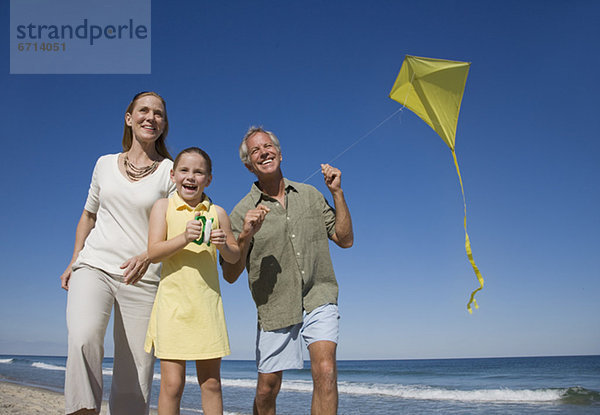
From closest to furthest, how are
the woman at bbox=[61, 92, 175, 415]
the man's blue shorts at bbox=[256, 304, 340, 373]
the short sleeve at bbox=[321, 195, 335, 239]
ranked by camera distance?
→ the woman at bbox=[61, 92, 175, 415] < the man's blue shorts at bbox=[256, 304, 340, 373] < the short sleeve at bbox=[321, 195, 335, 239]

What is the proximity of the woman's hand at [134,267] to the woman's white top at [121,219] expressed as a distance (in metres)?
0.18

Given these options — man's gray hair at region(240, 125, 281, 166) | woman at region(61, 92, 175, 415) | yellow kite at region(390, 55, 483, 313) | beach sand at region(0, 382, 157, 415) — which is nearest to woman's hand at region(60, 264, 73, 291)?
woman at region(61, 92, 175, 415)

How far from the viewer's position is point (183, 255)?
9.84ft

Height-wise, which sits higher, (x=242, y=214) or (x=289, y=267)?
(x=242, y=214)

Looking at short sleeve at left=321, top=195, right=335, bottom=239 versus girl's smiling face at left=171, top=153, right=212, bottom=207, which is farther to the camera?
short sleeve at left=321, top=195, right=335, bottom=239

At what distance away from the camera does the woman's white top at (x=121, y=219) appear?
128 inches

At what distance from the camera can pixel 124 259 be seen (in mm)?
3264

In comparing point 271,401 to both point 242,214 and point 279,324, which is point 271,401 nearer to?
point 279,324

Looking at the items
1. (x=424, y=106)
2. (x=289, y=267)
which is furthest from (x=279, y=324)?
(x=424, y=106)

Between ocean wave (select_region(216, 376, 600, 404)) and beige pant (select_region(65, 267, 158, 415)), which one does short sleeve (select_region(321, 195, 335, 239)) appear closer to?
beige pant (select_region(65, 267, 158, 415))

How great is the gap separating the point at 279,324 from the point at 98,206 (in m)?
1.58

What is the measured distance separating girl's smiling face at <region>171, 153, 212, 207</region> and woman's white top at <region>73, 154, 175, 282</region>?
0.33m

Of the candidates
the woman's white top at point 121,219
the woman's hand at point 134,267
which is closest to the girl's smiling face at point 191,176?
the woman's white top at point 121,219

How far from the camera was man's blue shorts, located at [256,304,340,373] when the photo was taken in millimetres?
3473
